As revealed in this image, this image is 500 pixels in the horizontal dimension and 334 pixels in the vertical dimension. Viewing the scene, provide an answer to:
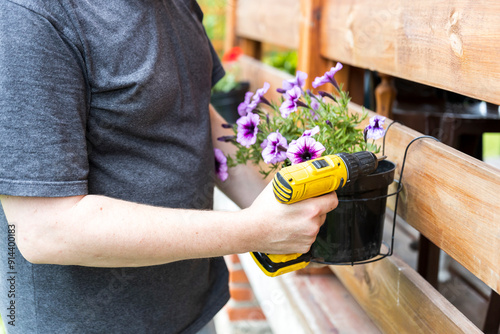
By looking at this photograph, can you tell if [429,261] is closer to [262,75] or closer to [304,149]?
[304,149]

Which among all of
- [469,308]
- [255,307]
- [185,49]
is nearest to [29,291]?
[185,49]

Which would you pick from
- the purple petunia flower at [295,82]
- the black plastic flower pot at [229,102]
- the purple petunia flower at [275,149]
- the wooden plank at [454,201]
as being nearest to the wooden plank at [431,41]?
the wooden plank at [454,201]

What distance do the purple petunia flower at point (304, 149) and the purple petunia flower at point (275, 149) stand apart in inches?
3.3

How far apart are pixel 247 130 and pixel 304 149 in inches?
9.2

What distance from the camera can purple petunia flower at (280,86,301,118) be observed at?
48.3 inches

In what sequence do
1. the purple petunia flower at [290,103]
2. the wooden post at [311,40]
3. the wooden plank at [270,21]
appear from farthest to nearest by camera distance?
1. the wooden plank at [270,21]
2. the wooden post at [311,40]
3. the purple petunia flower at [290,103]

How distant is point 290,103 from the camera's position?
4.05 feet

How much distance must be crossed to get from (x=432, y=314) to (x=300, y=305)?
75 centimetres

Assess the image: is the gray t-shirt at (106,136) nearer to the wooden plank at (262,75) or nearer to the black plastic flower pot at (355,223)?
the black plastic flower pot at (355,223)

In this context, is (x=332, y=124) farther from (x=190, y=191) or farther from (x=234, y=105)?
(x=234, y=105)

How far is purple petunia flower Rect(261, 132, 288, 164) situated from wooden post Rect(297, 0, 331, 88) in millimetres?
888

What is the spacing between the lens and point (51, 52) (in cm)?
86

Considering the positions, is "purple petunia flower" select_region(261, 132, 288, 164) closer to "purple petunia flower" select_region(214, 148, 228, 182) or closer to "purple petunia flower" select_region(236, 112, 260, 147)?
"purple petunia flower" select_region(236, 112, 260, 147)

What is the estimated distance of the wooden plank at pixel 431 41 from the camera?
95 cm
